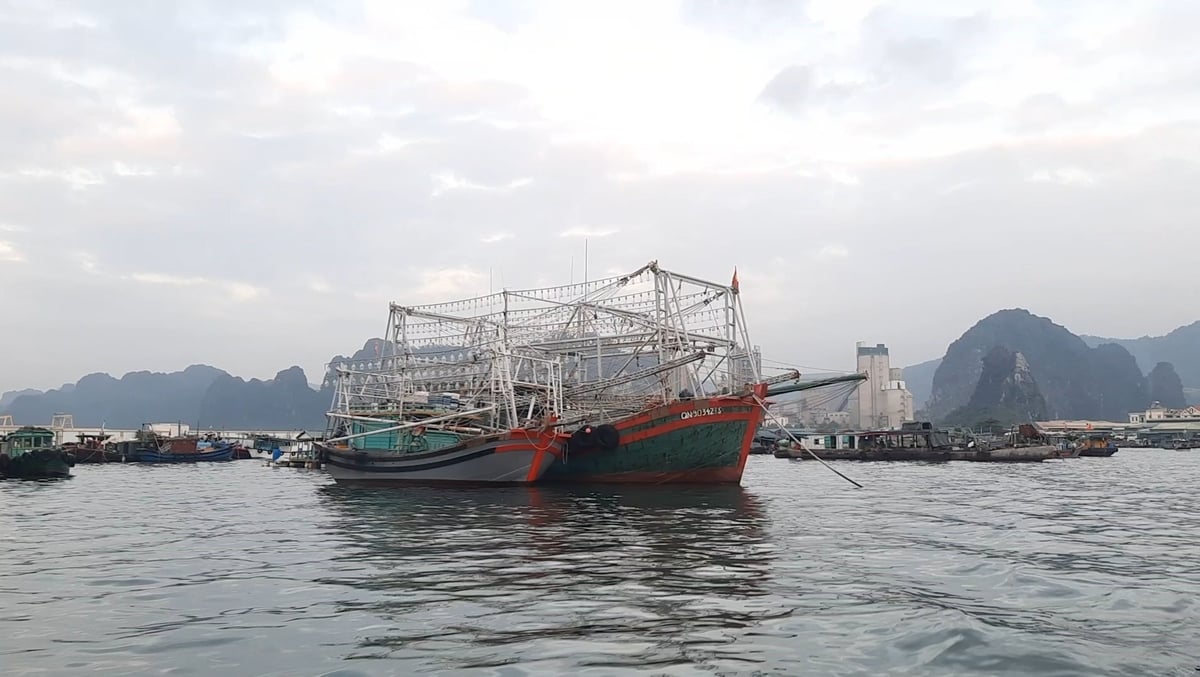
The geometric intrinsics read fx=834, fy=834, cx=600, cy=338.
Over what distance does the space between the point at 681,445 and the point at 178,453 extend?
207 ft

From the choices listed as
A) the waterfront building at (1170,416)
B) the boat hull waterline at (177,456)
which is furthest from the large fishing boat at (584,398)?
the waterfront building at (1170,416)

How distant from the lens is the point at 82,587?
13.0 metres

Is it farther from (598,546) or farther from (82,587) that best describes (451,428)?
(82,587)

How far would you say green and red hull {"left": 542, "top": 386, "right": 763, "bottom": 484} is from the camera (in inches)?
1412

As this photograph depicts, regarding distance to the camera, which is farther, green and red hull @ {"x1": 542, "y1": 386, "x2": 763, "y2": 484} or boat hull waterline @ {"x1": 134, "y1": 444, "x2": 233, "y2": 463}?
boat hull waterline @ {"x1": 134, "y1": 444, "x2": 233, "y2": 463}

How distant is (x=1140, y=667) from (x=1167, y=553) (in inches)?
399

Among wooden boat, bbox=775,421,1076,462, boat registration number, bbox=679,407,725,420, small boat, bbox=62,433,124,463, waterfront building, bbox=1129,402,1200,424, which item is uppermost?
boat registration number, bbox=679,407,725,420

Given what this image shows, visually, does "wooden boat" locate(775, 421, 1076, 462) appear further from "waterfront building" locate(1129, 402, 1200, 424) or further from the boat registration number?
"waterfront building" locate(1129, 402, 1200, 424)

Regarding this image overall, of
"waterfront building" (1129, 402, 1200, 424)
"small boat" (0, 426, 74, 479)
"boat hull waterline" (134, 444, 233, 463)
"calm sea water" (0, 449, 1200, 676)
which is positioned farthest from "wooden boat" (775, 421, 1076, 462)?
"waterfront building" (1129, 402, 1200, 424)

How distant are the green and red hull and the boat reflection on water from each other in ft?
32.6

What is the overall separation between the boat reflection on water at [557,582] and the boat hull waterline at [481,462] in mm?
9093

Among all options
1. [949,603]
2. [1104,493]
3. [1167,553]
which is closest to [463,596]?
[949,603]

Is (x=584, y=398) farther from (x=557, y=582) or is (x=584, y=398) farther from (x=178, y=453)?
(x=178, y=453)

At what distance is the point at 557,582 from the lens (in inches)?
520
